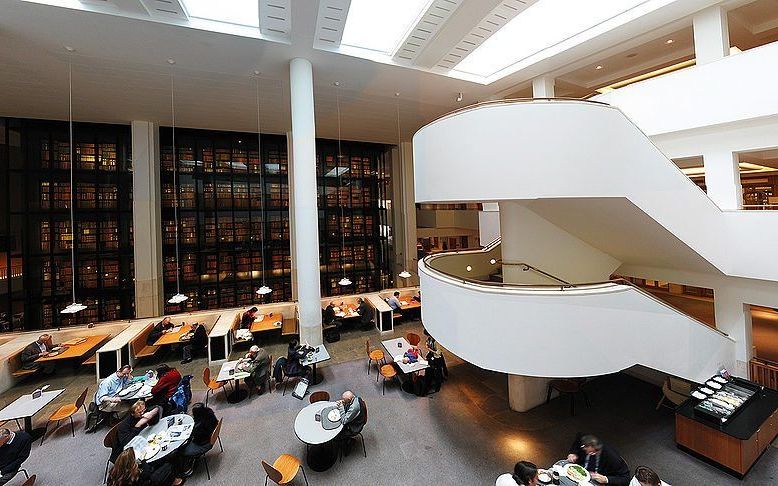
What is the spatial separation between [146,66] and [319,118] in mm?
5385

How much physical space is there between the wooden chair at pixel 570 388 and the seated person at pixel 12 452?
8.82m

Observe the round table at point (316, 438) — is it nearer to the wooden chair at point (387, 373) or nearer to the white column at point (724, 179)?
the wooden chair at point (387, 373)

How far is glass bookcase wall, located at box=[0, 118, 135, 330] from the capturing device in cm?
1027

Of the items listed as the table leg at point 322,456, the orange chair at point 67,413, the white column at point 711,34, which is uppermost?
the white column at point 711,34

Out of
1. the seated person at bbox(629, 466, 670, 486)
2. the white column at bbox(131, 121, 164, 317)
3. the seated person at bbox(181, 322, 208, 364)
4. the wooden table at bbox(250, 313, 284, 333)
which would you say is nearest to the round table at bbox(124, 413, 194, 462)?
the seated person at bbox(181, 322, 208, 364)

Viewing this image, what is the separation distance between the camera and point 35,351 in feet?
24.4

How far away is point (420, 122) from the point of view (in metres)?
13.3

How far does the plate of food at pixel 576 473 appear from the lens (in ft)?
12.7

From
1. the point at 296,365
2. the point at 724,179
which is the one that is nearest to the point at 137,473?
the point at 296,365

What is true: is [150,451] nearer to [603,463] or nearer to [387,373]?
[387,373]

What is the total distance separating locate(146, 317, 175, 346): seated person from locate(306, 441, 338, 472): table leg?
20.5ft

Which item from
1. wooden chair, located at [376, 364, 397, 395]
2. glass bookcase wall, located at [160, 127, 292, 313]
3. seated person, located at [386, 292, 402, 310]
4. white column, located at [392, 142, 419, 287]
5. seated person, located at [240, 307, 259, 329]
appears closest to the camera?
wooden chair, located at [376, 364, 397, 395]

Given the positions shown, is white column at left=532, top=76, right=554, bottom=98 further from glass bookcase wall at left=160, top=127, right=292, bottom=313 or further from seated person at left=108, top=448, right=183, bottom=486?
seated person at left=108, top=448, right=183, bottom=486

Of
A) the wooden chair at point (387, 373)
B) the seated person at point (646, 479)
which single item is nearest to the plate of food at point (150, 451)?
the wooden chair at point (387, 373)
